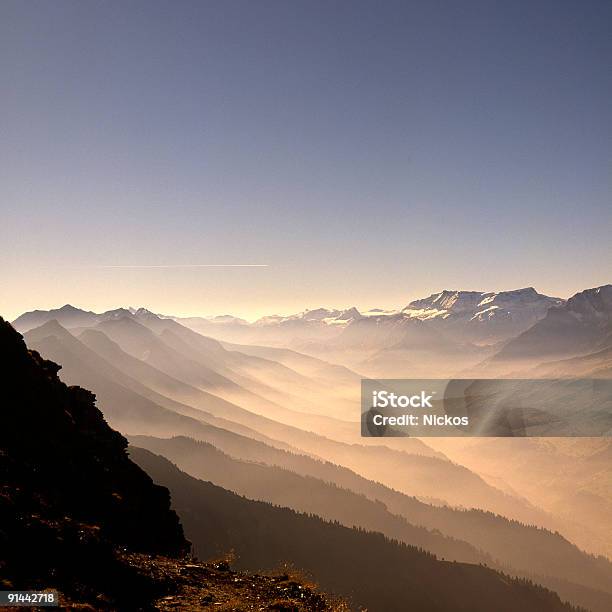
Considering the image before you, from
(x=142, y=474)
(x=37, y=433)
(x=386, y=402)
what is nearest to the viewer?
(x=37, y=433)

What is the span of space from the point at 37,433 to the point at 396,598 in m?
194

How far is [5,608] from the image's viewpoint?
52.8 feet

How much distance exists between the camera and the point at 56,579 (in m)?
19.6

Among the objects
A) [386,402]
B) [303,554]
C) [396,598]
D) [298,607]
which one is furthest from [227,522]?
[298,607]

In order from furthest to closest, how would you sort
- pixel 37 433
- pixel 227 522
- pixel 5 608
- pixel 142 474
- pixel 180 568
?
pixel 227 522 < pixel 142 474 < pixel 37 433 < pixel 180 568 < pixel 5 608

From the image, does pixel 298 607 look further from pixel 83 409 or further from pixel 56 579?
pixel 83 409

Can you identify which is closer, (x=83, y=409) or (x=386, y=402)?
(x=83, y=409)

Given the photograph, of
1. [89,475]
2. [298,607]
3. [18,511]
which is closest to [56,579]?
Answer: [18,511]

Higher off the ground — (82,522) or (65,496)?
(65,496)

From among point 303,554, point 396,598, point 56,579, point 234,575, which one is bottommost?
point 396,598

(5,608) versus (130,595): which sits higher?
(5,608)

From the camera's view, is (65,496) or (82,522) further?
(65,496)

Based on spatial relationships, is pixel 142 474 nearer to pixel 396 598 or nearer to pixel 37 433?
pixel 37 433

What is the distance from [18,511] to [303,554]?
20200 cm
